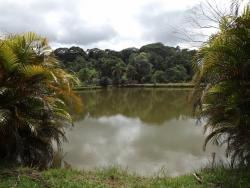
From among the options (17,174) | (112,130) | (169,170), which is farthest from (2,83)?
(112,130)

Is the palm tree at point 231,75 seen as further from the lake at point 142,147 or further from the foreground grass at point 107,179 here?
the lake at point 142,147

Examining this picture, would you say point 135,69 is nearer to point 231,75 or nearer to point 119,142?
point 119,142

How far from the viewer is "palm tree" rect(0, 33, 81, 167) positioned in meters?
7.45

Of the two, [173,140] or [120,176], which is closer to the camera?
[120,176]

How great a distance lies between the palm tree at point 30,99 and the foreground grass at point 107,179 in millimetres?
1176

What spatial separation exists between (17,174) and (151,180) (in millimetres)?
2329

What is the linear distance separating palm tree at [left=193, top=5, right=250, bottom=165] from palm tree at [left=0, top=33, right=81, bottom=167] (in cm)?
314

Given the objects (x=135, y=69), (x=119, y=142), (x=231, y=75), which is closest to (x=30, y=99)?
(x=231, y=75)

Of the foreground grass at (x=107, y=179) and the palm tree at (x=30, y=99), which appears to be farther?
the palm tree at (x=30, y=99)

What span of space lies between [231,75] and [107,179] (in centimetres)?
305

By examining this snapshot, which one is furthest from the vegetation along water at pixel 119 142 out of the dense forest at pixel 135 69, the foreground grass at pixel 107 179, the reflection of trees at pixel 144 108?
the dense forest at pixel 135 69

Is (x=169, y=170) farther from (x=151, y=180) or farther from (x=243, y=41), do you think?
(x=243, y=41)

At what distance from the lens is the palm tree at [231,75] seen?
6.79 meters

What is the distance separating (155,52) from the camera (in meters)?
73.7
